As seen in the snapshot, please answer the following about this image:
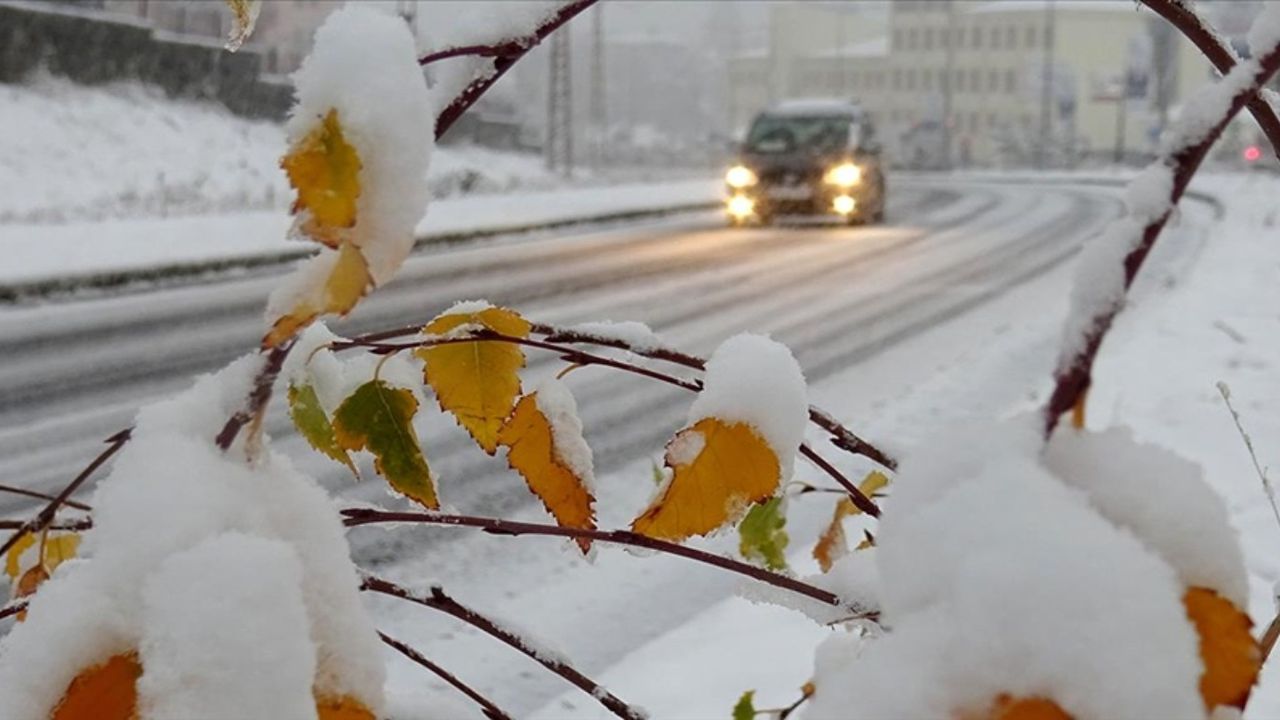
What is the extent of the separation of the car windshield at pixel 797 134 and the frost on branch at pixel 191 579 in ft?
50.1

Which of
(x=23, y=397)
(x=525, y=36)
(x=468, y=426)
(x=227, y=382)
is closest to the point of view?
(x=227, y=382)

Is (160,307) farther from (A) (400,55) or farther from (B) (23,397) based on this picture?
(A) (400,55)

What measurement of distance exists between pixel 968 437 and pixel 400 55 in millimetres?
196

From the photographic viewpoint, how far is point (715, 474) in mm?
654

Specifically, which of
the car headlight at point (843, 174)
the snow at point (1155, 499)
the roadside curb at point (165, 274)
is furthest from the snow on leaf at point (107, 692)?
the car headlight at point (843, 174)

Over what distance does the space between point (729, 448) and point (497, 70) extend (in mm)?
228

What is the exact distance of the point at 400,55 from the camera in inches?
16.1

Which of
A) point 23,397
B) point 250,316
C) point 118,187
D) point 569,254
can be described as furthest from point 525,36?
point 118,187

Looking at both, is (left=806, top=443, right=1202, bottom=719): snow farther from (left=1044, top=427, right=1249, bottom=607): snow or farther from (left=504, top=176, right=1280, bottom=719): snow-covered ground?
(left=504, top=176, right=1280, bottom=719): snow-covered ground

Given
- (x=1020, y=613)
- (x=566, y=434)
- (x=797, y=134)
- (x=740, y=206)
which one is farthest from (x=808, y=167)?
(x=1020, y=613)

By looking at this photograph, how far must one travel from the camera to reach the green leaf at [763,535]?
1.03 meters

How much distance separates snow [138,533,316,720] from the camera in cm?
33

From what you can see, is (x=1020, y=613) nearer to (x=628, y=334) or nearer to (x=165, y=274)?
(x=628, y=334)

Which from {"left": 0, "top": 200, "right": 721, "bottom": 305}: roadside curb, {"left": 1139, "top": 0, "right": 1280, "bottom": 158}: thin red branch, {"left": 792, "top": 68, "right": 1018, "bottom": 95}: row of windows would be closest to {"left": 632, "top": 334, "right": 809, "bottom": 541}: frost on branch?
{"left": 1139, "top": 0, "right": 1280, "bottom": 158}: thin red branch
